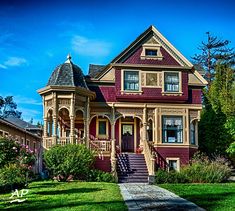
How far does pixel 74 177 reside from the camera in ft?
72.0

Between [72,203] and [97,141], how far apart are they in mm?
12602

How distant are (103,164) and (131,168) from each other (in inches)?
68.2

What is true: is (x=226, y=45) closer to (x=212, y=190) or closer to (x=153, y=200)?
(x=212, y=190)

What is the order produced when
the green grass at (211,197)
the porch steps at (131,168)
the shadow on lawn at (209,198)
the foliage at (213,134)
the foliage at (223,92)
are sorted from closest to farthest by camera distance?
1. the green grass at (211,197)
2. the shadow on lawn at (209,198)
3. the porch steps at (131,168)
4. the foliage at (223,92)
5. the foliage at (213,134)

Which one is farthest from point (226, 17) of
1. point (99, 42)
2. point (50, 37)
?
point (50, 37)

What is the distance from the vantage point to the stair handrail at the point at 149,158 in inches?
910

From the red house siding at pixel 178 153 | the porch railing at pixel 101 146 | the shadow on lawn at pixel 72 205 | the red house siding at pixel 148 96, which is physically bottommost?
the shadow on lawn at pixel 72 205

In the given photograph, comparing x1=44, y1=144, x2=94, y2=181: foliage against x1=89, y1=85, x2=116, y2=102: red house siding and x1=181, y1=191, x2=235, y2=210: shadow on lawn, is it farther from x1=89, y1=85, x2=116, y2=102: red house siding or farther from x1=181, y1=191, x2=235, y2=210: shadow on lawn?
x1=181, y1=191, x2=235, y2=210: shadow on lawn

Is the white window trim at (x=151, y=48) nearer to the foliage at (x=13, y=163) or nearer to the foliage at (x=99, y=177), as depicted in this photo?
the foliage at (x=99, y=177)

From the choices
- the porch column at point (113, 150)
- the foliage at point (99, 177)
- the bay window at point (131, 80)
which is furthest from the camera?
the bay window at point (131, 80)

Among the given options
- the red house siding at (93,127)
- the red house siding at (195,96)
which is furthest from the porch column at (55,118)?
the red house siding at (195,96)

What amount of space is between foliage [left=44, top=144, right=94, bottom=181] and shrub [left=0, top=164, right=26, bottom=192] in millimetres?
2953

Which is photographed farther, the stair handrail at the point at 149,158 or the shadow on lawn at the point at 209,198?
the stair handrail at the point at 149,158

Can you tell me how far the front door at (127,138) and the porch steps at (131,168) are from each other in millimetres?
2378
